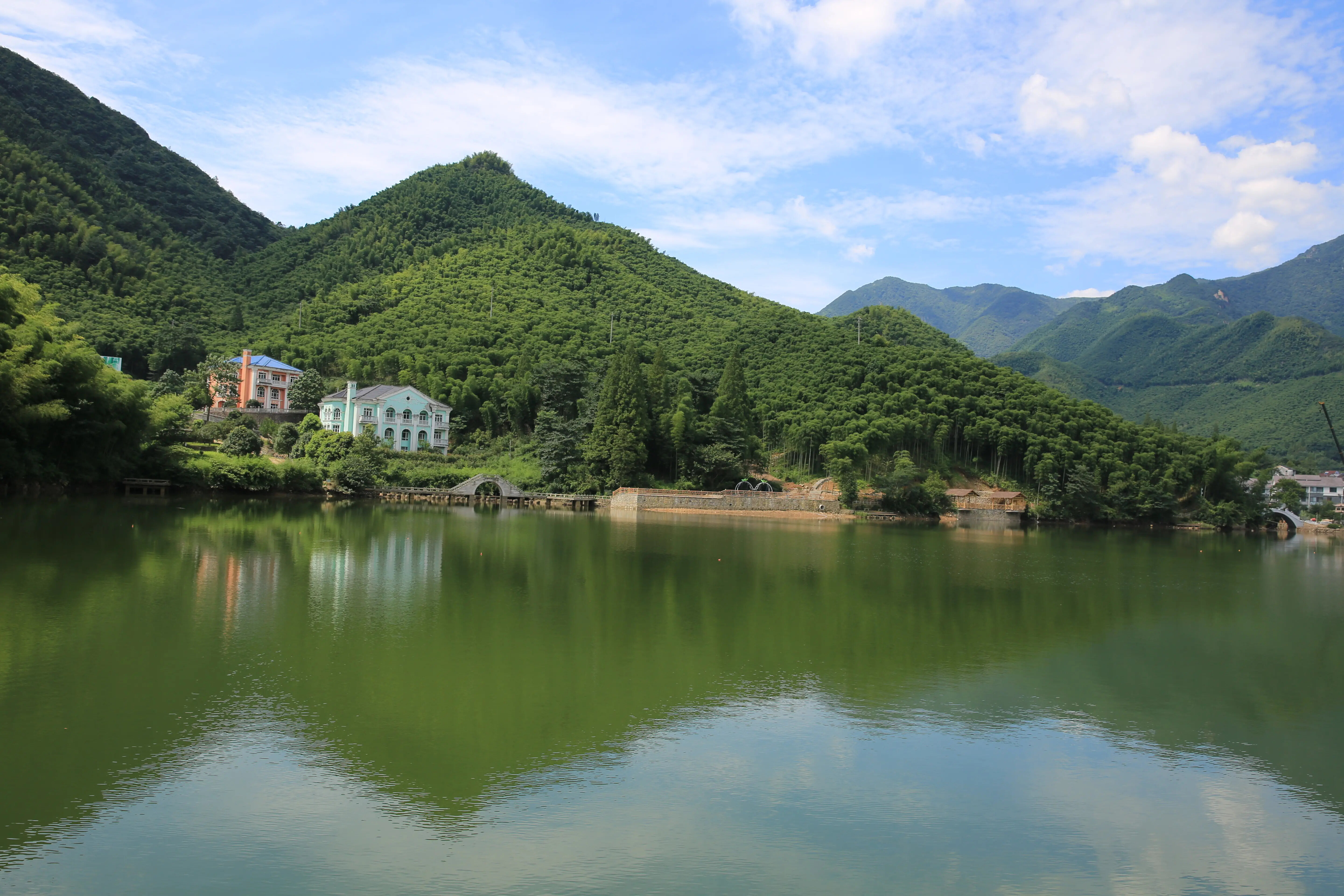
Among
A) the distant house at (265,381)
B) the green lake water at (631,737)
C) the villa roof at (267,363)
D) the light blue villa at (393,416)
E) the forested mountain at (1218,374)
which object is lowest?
the green lake water at (631,737)

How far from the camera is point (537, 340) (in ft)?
249

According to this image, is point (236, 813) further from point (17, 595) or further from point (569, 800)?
point (17, 595)

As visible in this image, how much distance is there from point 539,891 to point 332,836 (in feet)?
6.22

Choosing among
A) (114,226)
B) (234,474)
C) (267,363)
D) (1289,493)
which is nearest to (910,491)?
(1289,493)

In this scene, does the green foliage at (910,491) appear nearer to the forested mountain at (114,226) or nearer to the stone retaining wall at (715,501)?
the stone retaining wall at (715,501)

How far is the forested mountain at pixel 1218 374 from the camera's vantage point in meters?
109

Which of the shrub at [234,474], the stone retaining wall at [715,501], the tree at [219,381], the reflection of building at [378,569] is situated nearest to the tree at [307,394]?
the tree at [219,381]

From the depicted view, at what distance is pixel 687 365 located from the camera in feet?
251

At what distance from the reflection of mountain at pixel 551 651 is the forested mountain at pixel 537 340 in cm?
2071

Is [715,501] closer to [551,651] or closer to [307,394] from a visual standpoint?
[307,394]

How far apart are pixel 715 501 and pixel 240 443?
93.5ft

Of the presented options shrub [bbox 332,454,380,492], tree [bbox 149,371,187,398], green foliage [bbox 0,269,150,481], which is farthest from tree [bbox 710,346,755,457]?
tree [bbox 149,371,187,398]

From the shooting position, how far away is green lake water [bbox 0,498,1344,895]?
7.19m

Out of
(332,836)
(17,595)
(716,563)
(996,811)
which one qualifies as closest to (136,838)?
(332,836)
